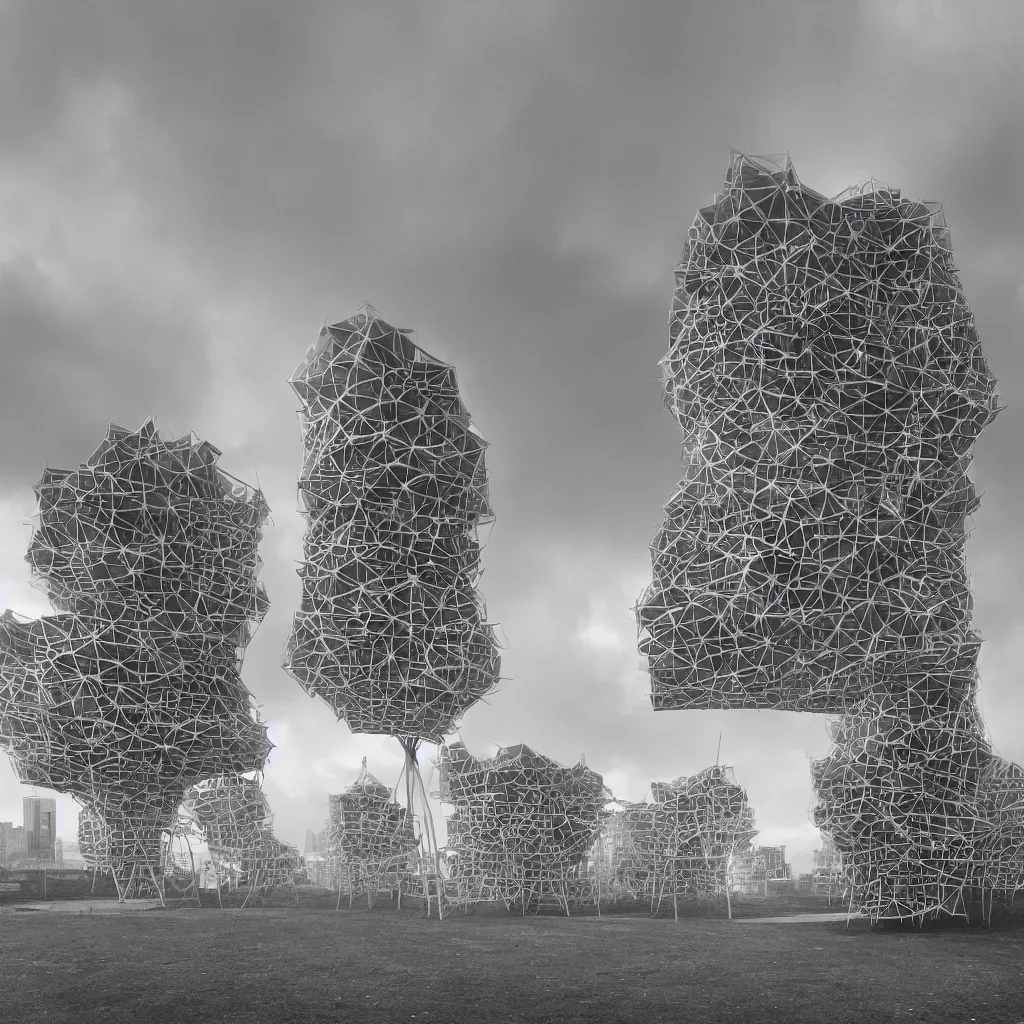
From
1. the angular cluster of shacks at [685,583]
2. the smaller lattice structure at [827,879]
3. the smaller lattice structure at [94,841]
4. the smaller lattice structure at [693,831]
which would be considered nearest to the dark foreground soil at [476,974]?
the angular cluster of shacks at [685,583]

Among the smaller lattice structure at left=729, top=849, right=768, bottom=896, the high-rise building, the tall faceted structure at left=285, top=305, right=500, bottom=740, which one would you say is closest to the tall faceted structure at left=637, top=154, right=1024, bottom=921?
the tall faceted structure at left=285, top=305, right=500, bottom=740

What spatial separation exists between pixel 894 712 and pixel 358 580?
794 inches

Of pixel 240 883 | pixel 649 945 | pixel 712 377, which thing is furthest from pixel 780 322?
pixel 240 883

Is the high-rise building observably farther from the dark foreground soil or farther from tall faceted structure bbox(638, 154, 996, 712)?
tall faceted structure bbox(638, 154, 996, 712)

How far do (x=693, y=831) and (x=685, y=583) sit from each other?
48.8ft

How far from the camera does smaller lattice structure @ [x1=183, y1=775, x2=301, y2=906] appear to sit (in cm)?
5138

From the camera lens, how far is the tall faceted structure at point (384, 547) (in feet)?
130

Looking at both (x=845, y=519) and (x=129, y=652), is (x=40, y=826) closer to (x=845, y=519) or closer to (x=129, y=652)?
(x=129, y=652)

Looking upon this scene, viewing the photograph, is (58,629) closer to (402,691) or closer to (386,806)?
(402,691)

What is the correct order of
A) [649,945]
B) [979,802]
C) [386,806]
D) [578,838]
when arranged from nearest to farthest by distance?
[649,945] < [979,802] < [578,838] < [386,806]

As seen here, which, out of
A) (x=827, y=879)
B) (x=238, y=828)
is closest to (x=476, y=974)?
(x=238, y=828)

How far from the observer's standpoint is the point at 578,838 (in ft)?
146

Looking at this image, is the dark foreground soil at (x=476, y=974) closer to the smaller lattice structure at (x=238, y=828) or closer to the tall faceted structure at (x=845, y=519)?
the tall faceted structure at (x=845, y=519)

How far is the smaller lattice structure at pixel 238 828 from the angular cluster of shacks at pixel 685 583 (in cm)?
646
